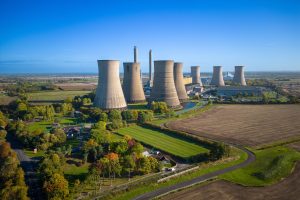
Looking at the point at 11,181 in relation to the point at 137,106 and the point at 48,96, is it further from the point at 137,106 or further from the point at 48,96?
the point at 48,96

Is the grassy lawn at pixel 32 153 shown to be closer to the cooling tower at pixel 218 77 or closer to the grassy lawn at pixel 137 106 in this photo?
the grassy lawn at pixel 137 106

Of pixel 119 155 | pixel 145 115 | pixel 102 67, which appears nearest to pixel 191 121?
pixel 145 115

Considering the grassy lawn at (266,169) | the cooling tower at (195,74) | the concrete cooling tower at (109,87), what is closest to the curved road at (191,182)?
the grassy lawn at (266,169)

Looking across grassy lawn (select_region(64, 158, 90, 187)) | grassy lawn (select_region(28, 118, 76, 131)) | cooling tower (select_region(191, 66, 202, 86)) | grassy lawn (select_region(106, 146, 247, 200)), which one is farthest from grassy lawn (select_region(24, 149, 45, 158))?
cooling tower (select_region(191, 66, 202, 86))

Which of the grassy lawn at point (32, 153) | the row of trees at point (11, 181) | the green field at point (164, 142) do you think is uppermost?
the row of trees at point (11, 181)

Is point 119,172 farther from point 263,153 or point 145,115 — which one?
point 145,115
